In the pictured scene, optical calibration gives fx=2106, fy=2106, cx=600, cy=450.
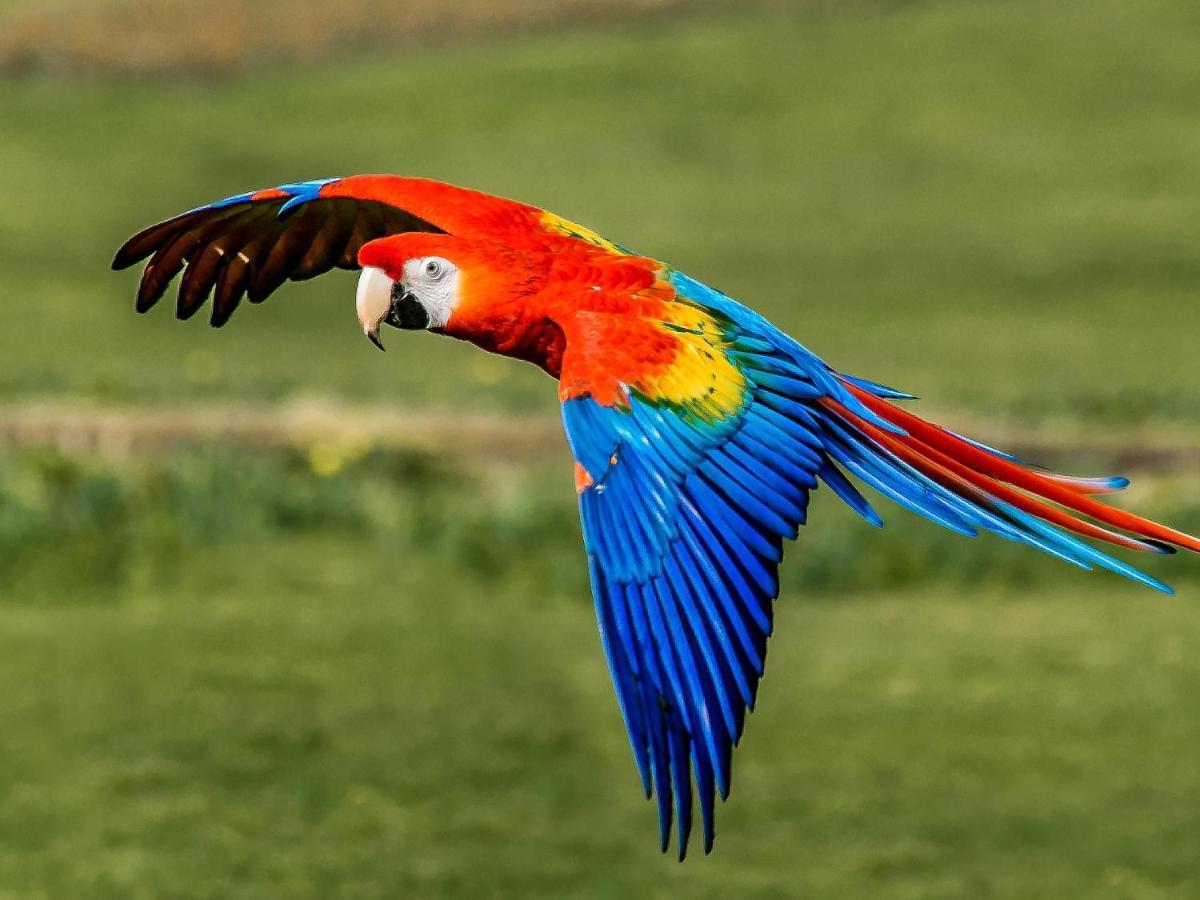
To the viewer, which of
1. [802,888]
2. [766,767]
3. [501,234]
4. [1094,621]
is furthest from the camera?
[1094,621]

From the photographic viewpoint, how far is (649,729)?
5.78 ft

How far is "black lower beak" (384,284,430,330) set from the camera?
2039 millimetres

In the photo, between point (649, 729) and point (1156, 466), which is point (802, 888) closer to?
point (649, 729)

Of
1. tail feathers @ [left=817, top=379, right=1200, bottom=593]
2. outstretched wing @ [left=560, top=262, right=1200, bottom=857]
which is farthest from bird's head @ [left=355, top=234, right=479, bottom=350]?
tail feathers @ [left=817, top=379, right=1200, bottom=593]

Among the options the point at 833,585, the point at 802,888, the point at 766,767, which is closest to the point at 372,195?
the point at 802,888

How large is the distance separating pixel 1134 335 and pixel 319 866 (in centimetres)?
721

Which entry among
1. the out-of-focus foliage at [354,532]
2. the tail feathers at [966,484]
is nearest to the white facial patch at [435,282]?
the tail feathers at [966,484]

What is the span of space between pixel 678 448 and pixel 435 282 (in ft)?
0.98

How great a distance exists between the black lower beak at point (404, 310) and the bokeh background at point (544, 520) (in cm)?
265

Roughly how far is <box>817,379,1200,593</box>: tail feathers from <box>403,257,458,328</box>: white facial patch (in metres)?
0.37

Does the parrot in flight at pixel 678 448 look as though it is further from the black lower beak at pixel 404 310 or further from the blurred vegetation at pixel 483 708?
the blurred vegetation at pixel 483 708

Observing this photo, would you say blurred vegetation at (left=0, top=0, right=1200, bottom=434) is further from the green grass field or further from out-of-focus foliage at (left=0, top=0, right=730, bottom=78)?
the green grass field

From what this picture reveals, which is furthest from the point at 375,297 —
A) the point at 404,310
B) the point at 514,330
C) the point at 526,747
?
the point at 526,747

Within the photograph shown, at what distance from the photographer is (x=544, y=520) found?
6.68m
